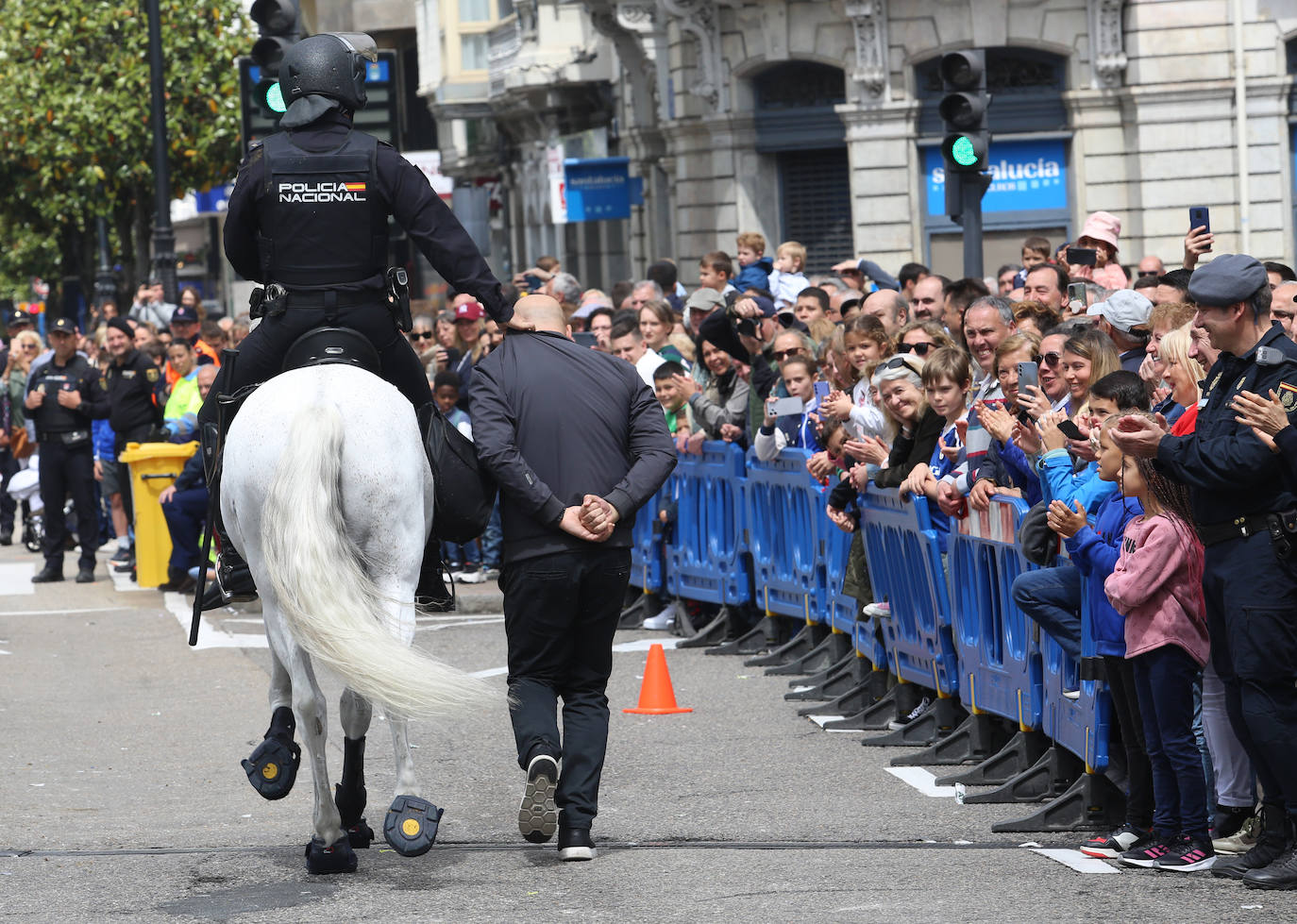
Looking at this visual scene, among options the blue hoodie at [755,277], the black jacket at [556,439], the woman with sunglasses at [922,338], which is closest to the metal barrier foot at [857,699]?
the woman with sunglasses at [922,338]

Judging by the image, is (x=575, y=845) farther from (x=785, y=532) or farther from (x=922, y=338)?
(x=785, y=532)

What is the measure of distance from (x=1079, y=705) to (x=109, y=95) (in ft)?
117

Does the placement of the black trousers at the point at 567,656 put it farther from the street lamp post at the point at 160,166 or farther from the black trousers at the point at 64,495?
the street lamp post at the point at 160,166

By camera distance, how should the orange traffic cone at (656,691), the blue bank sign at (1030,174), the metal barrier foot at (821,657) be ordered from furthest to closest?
the blue bank sign at (1030,174)
the metal barrier foot at (821,657)
the orange traffic cone at (656,691)

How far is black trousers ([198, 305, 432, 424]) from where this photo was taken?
7841 mm

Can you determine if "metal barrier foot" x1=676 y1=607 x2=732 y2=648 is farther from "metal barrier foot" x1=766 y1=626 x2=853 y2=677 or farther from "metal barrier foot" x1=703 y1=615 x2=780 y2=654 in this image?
"metal barrier foot" x1=766 y1=626 x2=853 y2=677

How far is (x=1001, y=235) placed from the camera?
90.5 ft

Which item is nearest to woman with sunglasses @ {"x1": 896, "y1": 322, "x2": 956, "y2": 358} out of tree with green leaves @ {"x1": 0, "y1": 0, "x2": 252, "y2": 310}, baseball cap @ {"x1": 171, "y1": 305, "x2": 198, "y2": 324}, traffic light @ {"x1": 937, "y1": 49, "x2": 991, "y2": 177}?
traffic light @ {"x1": 937, "y1": 49, "x2": 991, "y2": 177}

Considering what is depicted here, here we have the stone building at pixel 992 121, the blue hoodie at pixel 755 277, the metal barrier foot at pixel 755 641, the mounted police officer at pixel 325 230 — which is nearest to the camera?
the mounted police officer at pixel 325 230

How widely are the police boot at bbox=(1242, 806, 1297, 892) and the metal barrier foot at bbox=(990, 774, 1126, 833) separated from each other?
0.98m

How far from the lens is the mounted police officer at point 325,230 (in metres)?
7.79

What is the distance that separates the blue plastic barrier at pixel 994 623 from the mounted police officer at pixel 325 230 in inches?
89.1

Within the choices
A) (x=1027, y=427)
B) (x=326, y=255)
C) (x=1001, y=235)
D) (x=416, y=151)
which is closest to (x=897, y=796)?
(x=1027, y=427)

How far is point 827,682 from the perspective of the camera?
36.7 ft
